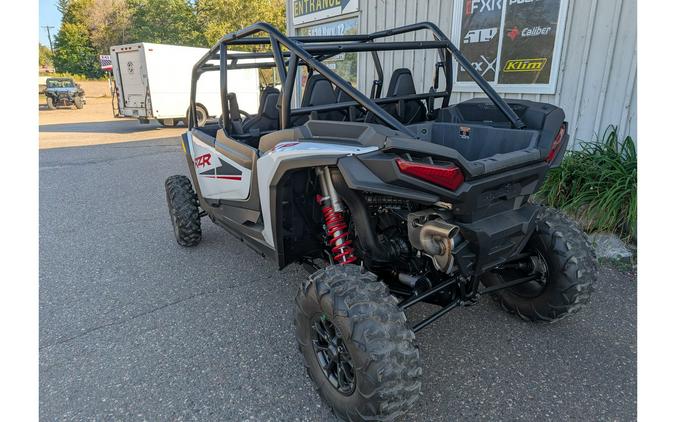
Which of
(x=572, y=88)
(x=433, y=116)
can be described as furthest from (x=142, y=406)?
(x=572, y=88)

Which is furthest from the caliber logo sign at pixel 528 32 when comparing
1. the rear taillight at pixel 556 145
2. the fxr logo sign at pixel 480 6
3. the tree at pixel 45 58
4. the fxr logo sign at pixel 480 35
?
the tree at pixel 45 58

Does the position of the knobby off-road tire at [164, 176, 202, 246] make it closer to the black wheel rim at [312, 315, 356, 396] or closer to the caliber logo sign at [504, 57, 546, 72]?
the black wheel rim at [312, 315, 356, 396]

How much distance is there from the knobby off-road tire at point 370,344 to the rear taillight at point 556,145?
1192 millimetres

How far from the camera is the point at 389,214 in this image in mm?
2402

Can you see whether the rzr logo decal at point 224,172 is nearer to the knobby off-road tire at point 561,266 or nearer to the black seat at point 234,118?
the black seat at point 234,118

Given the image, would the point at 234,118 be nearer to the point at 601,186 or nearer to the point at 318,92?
the point at 318,92

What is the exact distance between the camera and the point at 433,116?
3.40 m

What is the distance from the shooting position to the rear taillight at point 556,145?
2.25 metres

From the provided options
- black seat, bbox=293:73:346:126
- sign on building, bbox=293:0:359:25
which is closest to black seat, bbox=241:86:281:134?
black seat, bbox=293:73:346:126

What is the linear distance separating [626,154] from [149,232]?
17.2 feet

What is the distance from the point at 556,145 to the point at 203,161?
Result: 2.83 metres

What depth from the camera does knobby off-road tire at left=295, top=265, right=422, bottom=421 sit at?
1.76m

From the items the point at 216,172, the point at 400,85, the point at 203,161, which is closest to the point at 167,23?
the point at 203,161

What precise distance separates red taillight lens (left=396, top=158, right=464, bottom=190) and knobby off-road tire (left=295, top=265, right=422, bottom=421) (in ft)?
1.85
